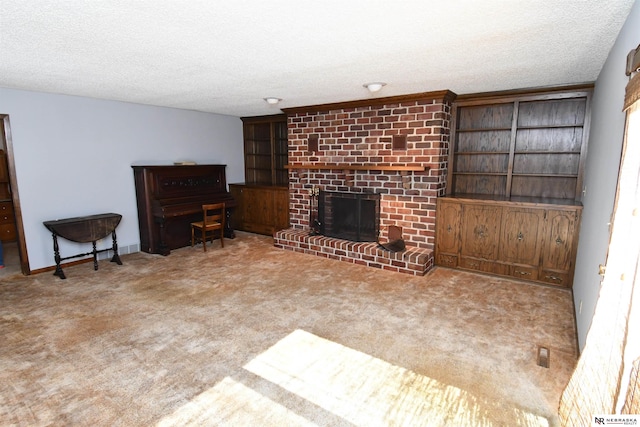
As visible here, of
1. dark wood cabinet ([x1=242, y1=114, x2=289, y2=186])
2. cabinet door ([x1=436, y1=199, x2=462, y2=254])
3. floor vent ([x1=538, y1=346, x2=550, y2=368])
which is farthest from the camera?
dark wood cabinet ([x1=242, y1=114, x2=289, y2=186])

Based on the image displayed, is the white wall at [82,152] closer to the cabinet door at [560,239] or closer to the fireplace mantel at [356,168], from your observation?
the fireplace mantel at [356,168]

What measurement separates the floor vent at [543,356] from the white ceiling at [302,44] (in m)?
2.06

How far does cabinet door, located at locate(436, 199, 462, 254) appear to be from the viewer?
13.2ft

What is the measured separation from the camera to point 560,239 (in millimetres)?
3457

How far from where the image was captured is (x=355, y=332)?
8.77 feet

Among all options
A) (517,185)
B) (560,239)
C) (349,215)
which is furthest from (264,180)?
(560,239)

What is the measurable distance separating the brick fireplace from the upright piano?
1.35m

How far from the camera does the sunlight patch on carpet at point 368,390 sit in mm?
1799

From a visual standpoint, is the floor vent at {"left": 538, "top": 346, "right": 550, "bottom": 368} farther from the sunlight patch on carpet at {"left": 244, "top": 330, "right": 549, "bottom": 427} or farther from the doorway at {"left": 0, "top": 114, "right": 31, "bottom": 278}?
the doorway at {"left": 0, "top": 114, "right": 31, "bottom": 278}

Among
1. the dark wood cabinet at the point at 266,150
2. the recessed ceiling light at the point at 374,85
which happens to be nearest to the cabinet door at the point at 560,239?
the recessed ceiling light at the point at 374,85

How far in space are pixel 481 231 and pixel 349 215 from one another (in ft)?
5.46

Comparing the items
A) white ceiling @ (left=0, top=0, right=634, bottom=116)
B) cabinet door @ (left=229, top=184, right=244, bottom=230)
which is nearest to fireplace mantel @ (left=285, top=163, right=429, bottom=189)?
white ceiling @ (left=0, top=0, right=634, bottom=116)

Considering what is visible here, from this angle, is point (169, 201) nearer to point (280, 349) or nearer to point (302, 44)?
point (280, 349)

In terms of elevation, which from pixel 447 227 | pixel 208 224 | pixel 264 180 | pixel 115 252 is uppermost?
pixel 264 180
